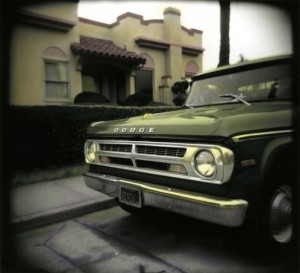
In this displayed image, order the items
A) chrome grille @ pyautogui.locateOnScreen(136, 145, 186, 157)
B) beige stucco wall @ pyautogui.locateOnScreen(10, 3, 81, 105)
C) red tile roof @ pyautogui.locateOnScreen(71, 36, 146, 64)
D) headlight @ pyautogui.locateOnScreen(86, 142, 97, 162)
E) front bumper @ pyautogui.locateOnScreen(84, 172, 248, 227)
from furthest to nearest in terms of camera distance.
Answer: red tile roof @ pyautogui.locateOnScreen(71, 36, 146, 64) < beige stucco wall @ pyautogui.locateOnScreen(10, 3, 81, 105) < headlight @ pyautogui.locateOnScreen(86, 142, 97, 162) < chrome grille @ pyautogui.locateOnScreen(136, 145, 186, 157) < front bumper @ pyautogui.locateOnScreen(84, 172, 248, 227)

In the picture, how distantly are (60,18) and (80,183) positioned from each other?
569 centimetres

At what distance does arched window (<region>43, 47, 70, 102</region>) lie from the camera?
30.4 feet

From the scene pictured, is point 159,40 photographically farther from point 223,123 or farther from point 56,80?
point 223,123

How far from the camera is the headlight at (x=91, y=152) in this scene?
3.57 metres

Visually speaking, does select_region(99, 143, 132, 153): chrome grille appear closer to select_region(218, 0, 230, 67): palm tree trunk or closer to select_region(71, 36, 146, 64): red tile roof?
select_region(218, 0, 230, 67): palm tree trunk

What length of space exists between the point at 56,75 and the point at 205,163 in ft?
26.8

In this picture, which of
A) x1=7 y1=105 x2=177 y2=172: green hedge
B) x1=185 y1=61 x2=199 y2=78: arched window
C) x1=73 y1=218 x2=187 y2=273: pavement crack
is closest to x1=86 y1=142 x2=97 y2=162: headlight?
x1=73 y1=218 x2=187 y2=273: pavement crack

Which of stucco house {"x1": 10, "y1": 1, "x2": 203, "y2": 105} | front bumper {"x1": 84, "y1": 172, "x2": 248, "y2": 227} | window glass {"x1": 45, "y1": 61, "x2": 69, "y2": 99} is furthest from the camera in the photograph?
window glass {"x1": 45, "y1": 61, "x2": 69, "y2": 99}

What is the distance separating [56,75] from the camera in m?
9.55

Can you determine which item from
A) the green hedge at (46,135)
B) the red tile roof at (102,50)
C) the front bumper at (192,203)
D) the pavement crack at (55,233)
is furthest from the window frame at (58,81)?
the front bumper at (192,203)

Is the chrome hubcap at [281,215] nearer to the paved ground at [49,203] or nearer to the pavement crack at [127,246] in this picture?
the pavement crack at [127,246]

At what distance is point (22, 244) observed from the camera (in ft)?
11.1

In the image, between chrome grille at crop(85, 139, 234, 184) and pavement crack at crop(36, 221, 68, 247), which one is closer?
chrome grille at crop(85, 139, 234, 184)

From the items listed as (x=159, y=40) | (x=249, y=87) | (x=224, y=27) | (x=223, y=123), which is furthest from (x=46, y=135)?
(x=159, y=40)
